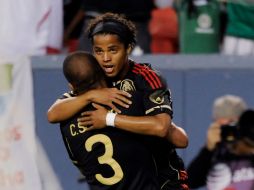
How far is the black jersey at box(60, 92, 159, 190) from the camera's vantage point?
6.98m

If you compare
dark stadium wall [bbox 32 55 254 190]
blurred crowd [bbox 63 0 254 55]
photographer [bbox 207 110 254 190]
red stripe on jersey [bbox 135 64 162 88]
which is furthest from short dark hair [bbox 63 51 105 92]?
blurred crowd [bbox 63 0 254 55]

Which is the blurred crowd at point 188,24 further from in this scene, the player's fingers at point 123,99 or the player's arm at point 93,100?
the player's fingers at point 123,99

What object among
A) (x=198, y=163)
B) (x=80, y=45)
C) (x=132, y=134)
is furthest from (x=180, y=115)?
(x=132, y=134)

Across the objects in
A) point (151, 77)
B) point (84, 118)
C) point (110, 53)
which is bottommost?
point (84, 118)

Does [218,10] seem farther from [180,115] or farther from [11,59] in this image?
[11,59]

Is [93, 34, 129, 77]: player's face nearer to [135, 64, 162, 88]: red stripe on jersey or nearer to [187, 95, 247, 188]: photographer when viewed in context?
[135, 64, 162, 88]: red stripe on jersey

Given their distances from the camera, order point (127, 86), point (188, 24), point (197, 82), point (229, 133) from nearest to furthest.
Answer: point (127, 86)
point (229, 133)
point (197, 82)
point (188, 24)

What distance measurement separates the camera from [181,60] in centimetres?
973

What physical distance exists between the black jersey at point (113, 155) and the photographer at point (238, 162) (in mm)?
843

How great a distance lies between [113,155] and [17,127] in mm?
2962

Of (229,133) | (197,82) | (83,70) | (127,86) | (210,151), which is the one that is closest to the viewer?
(83,70)

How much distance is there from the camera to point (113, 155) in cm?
698

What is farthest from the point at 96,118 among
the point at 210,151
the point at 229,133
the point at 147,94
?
the point at 210,151

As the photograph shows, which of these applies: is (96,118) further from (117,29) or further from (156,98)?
(117,29)
